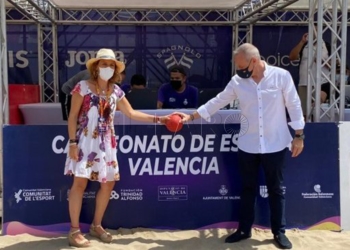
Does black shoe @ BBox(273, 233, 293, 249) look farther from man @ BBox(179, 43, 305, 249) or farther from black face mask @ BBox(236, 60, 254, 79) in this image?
black face mask @ BBox(236, 60, 254, 79)

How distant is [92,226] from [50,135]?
33.5 inches

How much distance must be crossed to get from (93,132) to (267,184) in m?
1.43

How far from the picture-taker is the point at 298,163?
4121 millimetres

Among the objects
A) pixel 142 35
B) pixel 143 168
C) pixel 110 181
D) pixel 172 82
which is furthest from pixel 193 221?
pixel 142 35

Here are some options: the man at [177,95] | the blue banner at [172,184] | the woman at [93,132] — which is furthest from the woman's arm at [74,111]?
the man at [177,95]

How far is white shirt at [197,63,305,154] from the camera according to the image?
140 inches

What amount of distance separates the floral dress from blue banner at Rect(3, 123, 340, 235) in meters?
0.42

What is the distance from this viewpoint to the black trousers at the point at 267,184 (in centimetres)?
361

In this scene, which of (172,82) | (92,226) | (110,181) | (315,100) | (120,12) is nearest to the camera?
(110,181)

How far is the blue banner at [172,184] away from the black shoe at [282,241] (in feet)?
1.30

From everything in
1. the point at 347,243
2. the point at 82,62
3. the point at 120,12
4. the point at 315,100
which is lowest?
the point at 347,243

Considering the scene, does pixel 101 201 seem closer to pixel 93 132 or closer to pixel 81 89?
pixel 93 132

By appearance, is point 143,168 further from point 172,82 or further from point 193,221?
point 172,82

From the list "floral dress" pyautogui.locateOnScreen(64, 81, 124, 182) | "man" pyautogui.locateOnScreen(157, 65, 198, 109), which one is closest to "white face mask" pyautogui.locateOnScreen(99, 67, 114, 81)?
"floral dress" pyautogui.locateOnScreen(64, 81, 124, 182)
